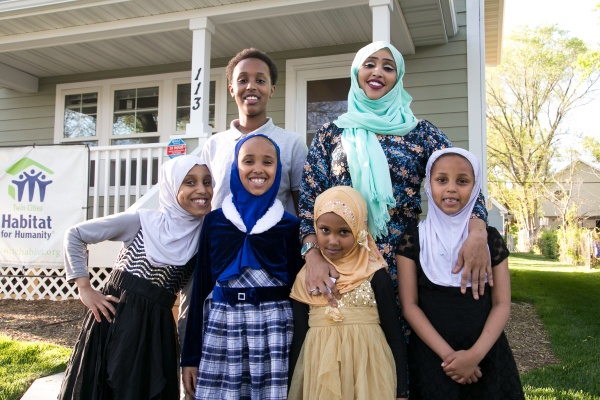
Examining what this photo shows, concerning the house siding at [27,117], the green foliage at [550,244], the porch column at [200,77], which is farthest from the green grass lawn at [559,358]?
the green foliage at [550,244]

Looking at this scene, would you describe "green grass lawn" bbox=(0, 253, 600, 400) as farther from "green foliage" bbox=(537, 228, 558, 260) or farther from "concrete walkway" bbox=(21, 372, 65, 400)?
→ "green foliage" bbox=(537, 228, 558, 260)

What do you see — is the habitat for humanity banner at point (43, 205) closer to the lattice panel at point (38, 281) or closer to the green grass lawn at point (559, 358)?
the lattice panel at point (38, 281)

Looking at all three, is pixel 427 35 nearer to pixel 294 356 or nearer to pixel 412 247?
pixel 412 247

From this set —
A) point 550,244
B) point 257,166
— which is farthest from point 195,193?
point 550,244

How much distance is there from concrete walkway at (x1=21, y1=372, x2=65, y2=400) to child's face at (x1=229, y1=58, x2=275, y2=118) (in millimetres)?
2340

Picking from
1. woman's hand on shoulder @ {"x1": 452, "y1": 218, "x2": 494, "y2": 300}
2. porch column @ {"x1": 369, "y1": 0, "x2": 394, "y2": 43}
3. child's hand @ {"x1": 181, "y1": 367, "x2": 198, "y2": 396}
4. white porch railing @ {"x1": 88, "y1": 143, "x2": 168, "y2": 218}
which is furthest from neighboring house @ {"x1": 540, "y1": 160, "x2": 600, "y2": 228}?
child's hand @ {"x1": 181, "y1": 367, "x2": 198, "y2": 396}

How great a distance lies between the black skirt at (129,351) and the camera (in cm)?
207

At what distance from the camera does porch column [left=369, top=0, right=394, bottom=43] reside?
4.91 meters

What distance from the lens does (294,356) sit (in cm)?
192

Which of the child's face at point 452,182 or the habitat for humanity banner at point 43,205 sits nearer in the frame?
the child's face at point 452,182

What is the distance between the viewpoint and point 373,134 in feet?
6.91

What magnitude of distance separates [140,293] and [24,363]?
244cm

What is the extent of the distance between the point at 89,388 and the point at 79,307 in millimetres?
4602

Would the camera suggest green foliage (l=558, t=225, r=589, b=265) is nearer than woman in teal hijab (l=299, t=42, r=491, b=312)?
No
